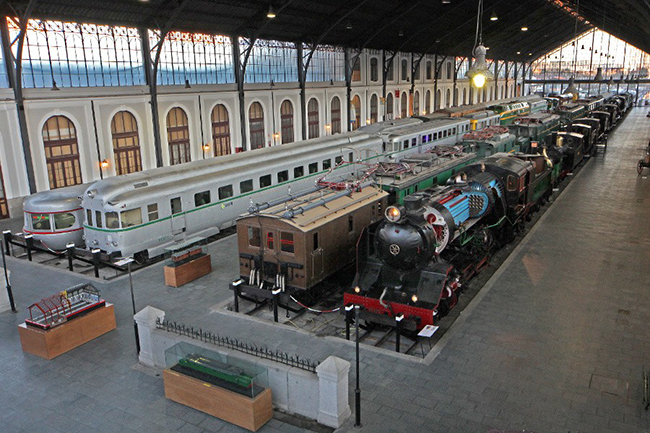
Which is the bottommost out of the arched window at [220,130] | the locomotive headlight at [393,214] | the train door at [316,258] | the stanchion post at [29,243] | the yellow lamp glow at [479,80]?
the stanchion post at [29,243]

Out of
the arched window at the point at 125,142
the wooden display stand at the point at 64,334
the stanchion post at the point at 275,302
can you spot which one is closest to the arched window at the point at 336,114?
the arched window at the point at 125,142

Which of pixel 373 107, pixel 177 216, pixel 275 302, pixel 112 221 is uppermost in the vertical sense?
pixel 373 107

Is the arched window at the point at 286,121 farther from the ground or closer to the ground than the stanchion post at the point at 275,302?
farther from the ground

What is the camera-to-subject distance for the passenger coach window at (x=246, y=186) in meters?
20.9

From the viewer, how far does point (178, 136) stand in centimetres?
3014

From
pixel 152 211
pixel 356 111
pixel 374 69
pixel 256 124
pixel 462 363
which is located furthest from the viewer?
pixel 374 69

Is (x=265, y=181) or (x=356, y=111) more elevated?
(x=356, y=111)

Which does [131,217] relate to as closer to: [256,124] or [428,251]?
[428,251]

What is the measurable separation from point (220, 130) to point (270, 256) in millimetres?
21209

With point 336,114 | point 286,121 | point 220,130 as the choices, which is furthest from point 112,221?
point 336,114

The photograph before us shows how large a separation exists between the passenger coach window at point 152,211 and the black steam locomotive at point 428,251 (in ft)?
27.5

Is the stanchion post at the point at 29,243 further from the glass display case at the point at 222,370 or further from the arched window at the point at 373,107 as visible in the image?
the arched window at the point at 373,107

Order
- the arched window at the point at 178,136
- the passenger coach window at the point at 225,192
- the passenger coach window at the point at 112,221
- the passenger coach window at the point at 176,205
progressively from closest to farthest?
the passenger coach window at the point at 112,221
the passenger coach window at the point at 176,205
the passenger coach window at the point at 225,192
the arched window at the point at 178,136

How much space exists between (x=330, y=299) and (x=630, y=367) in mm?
7462
